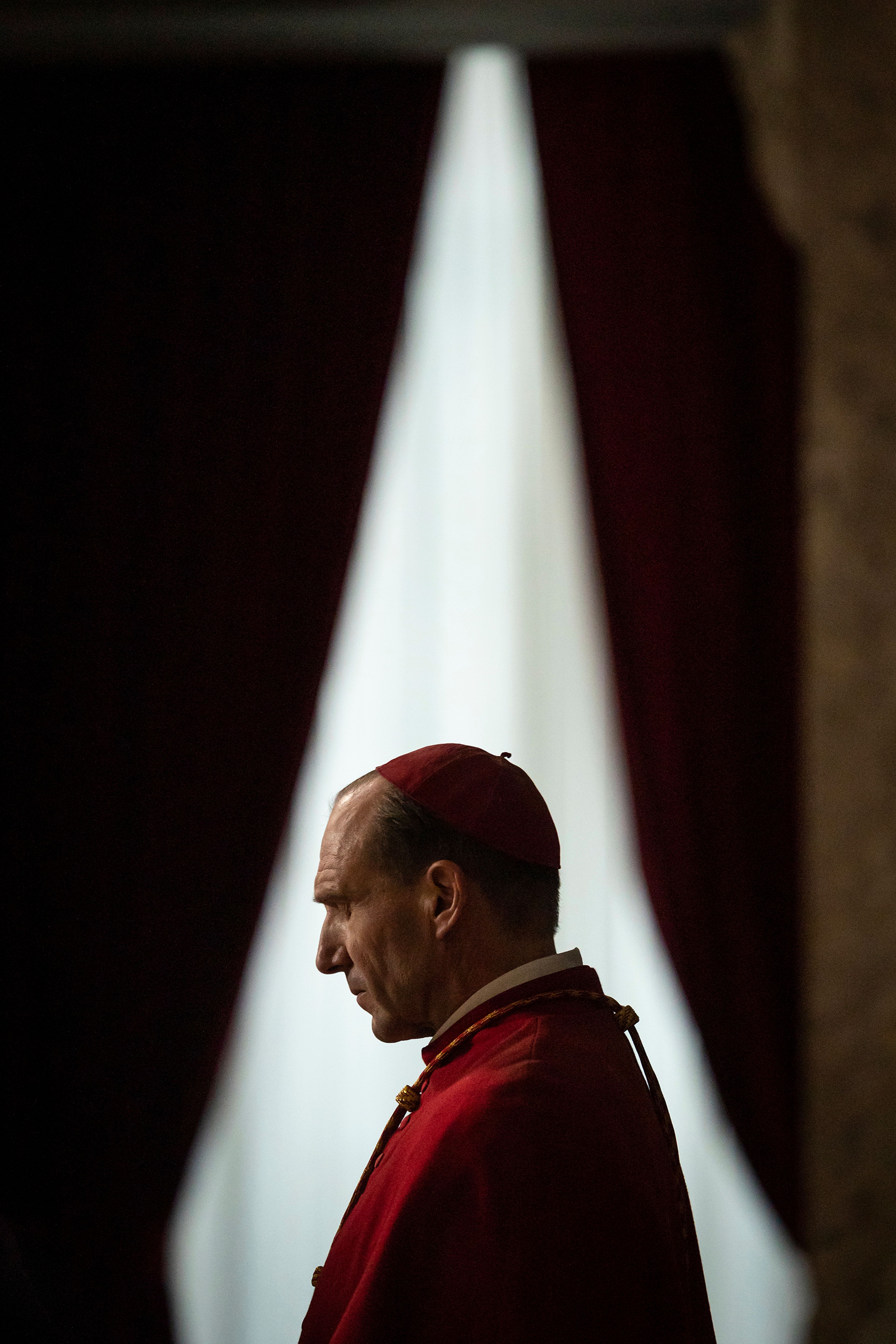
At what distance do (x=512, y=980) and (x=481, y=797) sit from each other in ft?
0.74

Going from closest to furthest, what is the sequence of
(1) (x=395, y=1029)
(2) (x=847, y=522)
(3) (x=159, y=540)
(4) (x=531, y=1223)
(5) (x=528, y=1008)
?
(4) (x=531, y=1223)
(5) (x=528, y=1008)
(1) (x=395, y=1029)
(3) (x=159, y=540)
(2) (x=847, y=522)

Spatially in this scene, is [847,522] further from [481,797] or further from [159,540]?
[481,797]

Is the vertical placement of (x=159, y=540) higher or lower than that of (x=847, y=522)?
lower

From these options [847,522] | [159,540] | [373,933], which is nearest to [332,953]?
[373,933]

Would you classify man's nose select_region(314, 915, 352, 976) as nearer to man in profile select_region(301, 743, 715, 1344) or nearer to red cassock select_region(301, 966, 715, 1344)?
man in profile select_region(301, 743, 715, 1344)

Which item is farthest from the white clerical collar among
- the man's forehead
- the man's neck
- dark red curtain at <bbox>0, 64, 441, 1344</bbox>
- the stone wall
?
the stone wall

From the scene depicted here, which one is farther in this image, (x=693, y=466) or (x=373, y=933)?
(x=693, y=466)

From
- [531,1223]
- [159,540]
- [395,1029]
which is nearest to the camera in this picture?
[531,1223]

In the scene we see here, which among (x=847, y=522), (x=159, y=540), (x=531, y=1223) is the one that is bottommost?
(x=531, y=1223)

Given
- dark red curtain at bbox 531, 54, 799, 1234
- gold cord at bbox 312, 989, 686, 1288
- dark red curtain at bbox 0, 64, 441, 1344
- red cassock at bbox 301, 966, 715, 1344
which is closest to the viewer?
red cassock at bbox 301, 966, 715, 1344

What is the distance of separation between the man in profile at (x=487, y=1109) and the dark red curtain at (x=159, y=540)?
4.42ft

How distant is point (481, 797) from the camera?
59.4 inches

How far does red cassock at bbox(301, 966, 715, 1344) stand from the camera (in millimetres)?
1178

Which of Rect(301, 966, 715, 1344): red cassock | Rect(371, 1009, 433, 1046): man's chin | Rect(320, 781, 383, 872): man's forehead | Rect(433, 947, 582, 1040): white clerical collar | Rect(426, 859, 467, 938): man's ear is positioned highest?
Rect(320, 781, 383, 872): man's forehead
